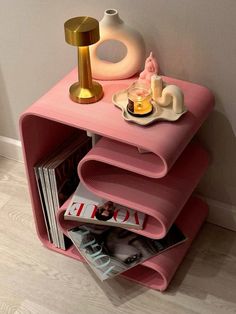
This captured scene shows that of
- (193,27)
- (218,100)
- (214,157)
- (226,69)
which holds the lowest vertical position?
(214,157)

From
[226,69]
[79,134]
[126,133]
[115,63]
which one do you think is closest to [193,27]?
[226,69]

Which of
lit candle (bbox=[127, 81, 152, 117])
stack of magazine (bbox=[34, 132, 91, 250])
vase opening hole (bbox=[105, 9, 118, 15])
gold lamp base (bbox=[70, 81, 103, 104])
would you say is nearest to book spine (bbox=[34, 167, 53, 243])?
stack of magazine (bbox=[34, 132, 91, 250])

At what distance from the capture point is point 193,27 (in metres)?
1.32

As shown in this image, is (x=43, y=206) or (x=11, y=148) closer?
(x=43, y=206)

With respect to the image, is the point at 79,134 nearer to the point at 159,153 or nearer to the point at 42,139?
the point at 42,139

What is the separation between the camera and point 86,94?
1318 mm

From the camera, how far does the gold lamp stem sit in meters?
1.29

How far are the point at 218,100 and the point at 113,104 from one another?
12.9 inches

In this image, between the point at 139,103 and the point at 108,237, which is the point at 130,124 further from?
the point at 108,237

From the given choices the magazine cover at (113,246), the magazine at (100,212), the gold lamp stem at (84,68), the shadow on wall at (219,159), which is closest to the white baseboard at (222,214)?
the shadow on wall at (219,159)

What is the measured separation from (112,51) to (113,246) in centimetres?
61

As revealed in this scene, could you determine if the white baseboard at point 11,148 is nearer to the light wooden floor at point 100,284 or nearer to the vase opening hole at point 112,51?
the light wooden floor at point 100,284

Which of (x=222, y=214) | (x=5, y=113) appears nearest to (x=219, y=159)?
(x=222, y=214)

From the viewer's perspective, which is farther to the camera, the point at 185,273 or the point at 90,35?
the point at 185,273
